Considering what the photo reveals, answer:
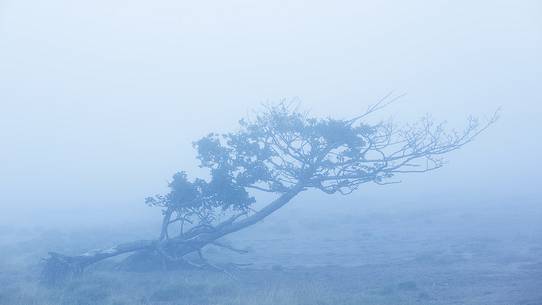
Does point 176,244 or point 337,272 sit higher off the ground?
point 176,244

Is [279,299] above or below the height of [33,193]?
below

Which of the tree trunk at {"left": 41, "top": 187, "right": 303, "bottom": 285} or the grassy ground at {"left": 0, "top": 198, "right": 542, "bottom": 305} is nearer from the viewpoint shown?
the grassy ground at {"left": 0, "top": 198, "right": 542, "bottom": 305}

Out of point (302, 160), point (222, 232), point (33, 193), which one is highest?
point (33, 193)

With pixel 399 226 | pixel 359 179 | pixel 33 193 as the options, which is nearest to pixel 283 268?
pixel 359 179

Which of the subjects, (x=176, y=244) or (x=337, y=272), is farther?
(x=176, y=244)

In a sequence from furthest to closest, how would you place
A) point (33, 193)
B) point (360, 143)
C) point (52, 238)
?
point (33, 193), point (52, 238), point (360, 143)

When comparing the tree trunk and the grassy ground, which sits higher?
the tree trunk

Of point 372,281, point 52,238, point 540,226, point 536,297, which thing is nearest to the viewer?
point 536,297

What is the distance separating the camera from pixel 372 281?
797 inches

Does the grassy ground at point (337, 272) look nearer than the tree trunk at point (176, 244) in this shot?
Yes

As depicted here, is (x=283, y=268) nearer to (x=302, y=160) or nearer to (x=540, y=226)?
(x=302, y=160)

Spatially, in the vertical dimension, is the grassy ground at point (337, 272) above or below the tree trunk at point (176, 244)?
below

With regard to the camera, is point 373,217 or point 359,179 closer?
point 359,179

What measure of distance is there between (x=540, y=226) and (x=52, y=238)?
1107 inches
